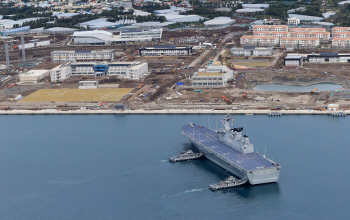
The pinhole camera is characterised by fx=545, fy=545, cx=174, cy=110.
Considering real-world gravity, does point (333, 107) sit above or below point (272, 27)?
below

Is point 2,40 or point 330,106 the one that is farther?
point 2,40

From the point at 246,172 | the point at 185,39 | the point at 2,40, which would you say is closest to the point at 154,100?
the point at 246,172

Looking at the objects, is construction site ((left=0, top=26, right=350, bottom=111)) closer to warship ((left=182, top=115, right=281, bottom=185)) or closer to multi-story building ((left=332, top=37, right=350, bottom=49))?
multi-story building ((left=332, top=37, right=350, bottom=49))

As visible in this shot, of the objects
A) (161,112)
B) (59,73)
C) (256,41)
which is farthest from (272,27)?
(161,112)

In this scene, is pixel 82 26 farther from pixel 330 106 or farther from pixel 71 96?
pixel 330 106

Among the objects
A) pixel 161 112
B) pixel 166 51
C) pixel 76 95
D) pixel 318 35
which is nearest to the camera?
pixel 161 112

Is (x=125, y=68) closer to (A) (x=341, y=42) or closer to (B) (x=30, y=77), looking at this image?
(B) (x=30, y=77)
